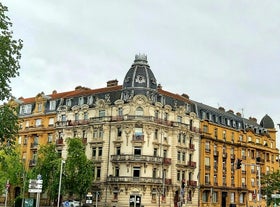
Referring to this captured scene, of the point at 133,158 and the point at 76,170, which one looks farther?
the point at 133,158

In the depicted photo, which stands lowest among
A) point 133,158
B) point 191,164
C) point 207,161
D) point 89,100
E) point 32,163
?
point 32,163

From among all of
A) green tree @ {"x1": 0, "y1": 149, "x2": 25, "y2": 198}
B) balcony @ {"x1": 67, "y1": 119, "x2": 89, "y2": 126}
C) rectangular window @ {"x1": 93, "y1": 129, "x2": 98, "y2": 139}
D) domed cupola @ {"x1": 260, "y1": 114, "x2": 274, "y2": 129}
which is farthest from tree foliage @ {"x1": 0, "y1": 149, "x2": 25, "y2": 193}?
domed cupola @ {"x1": 260, "y1": 114, "x2": 274, "y2": 129}

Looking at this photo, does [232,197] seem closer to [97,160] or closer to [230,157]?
[230,157]

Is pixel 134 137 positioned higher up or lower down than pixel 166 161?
higher up

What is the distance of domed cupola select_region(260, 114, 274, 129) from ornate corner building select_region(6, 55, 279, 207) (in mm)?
15824

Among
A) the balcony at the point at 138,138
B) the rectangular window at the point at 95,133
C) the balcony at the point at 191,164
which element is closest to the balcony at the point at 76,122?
the rectangular window at the point at 95,133

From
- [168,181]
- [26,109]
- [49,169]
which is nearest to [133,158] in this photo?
[168,181]

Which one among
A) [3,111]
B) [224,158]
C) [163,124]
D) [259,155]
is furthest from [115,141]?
[3,111]

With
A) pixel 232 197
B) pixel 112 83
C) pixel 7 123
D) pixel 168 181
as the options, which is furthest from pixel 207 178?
pixel 7 123

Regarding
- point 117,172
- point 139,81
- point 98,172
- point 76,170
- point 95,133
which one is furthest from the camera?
point 95,133

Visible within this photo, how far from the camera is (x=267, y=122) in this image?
111062 millimetres

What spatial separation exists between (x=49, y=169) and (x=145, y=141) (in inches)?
620

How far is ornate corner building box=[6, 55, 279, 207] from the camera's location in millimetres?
73500

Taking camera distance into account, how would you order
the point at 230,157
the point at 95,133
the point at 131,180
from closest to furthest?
the point at 131,180
the point at 95,133
the point at 230,157
